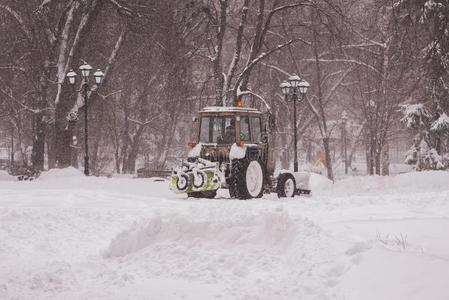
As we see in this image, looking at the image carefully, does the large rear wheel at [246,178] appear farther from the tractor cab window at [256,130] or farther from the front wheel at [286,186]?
the front wheel at [286,186]

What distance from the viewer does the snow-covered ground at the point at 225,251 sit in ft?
19.5

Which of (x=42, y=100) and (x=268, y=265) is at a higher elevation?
(x=42, y=100)

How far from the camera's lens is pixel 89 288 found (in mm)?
6836

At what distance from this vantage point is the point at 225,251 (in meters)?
8.05

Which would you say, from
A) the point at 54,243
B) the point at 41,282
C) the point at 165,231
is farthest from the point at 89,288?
the point at 54,243

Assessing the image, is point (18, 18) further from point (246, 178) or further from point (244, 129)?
point (246, 178)

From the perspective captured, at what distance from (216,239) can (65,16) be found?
59.4 feet

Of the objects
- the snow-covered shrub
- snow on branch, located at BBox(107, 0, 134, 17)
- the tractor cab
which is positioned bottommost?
the tractor cab

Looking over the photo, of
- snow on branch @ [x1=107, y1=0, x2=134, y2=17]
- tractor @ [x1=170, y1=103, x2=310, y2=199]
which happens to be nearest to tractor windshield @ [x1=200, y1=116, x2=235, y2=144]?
tractor @ [x1=170, y1=103, x2=310, y2=199]

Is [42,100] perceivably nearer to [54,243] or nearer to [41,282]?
[54,243]

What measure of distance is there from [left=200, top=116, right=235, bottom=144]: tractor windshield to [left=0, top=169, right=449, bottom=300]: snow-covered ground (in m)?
3.69

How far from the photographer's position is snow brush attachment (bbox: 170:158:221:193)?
1434cm

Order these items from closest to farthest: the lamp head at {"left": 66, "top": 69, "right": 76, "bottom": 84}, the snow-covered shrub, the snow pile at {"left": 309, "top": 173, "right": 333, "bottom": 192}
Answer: the snow pile at {"left": 309, "top": 173, "right": 333, "bottom": 192}
the lamp head at {"left": 66, "top": 69, "right": 76, "bottom": 84}
the snow-covered shrub

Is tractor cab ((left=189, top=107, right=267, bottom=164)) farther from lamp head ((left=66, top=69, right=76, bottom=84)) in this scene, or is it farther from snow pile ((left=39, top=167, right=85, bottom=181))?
lamp head ((left=66, top=69, right=76, bottom=84))
